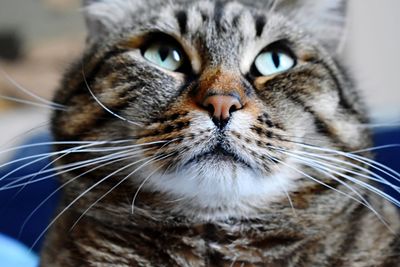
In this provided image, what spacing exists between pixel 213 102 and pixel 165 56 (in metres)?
0.19

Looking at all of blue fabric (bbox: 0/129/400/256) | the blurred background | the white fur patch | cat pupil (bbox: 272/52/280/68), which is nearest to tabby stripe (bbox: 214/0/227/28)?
cat pupil (bbox: 272/52/280/68)

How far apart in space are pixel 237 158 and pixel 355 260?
0.88ft

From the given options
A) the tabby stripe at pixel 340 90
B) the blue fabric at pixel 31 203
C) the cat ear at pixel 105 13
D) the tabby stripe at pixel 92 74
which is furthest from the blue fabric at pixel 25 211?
the tabby stripe at pixel 340 90

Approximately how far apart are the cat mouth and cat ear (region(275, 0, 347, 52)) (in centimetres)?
43

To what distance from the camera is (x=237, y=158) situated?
797 mm

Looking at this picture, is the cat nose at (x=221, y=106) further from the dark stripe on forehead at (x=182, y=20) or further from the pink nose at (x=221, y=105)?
the dark stripe on forehead at (x=182, y=20)

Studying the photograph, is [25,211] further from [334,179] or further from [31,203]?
[334,179]

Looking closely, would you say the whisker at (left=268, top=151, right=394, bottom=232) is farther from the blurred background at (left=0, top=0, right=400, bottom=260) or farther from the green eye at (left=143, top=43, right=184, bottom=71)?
the blurred background at (left=0, top=0, right=400, bottom=260)

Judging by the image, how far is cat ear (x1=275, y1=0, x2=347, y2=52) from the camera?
1.12 meters

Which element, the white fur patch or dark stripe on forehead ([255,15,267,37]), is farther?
dark stripe on forehead ([255,15,267,37])

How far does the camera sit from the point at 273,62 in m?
0.95

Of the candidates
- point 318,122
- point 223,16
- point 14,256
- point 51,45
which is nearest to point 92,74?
point 223,16

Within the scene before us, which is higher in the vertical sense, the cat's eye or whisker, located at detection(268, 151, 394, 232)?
the cat's eye

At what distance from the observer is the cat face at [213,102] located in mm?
799
